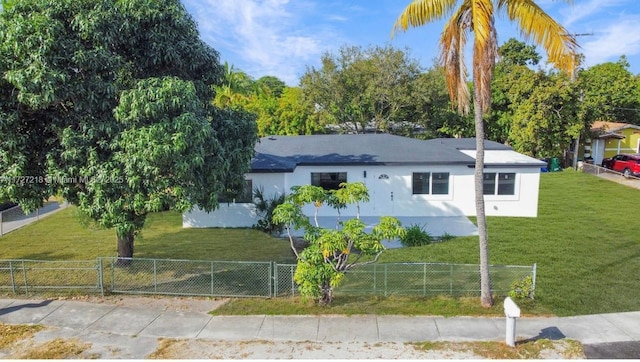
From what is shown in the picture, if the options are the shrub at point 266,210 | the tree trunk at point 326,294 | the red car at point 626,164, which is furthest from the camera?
the red car at point 626,164

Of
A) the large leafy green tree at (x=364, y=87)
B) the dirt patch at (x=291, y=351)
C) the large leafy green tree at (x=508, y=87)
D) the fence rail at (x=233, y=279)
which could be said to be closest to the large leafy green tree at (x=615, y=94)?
the large leafy green tree at (x=508, y=87)

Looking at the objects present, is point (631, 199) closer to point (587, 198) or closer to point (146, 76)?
point (587, 198)

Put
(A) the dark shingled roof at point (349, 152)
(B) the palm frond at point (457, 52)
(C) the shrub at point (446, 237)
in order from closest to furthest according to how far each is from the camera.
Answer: (B) the palm frond at point (457, 52)
(C) the shrub at point (446, 237)
(A) the dark shingled roof at point (349, 152)

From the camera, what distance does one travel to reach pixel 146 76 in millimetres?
10219

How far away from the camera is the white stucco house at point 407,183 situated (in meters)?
18.5

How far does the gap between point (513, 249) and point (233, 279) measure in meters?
9.41

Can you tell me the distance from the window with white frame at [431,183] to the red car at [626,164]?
2007 cm

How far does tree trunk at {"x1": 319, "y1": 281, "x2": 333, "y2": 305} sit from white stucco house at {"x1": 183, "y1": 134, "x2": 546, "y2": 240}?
8491 millimetres

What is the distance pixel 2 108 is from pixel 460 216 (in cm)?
1722

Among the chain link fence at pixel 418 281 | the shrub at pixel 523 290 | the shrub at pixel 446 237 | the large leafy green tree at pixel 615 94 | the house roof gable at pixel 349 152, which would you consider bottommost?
the chain link fence at pixel 418 281

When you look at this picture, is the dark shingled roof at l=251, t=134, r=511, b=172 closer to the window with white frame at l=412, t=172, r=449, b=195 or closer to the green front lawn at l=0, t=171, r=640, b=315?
the window with white frame at l=412, t=172, r=449, b=195

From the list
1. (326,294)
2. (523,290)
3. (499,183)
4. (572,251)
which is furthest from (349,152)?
(523,290)

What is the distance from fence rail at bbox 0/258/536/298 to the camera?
10.6 m

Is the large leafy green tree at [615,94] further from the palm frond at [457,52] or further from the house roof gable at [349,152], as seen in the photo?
the palm frond at [457,52]
